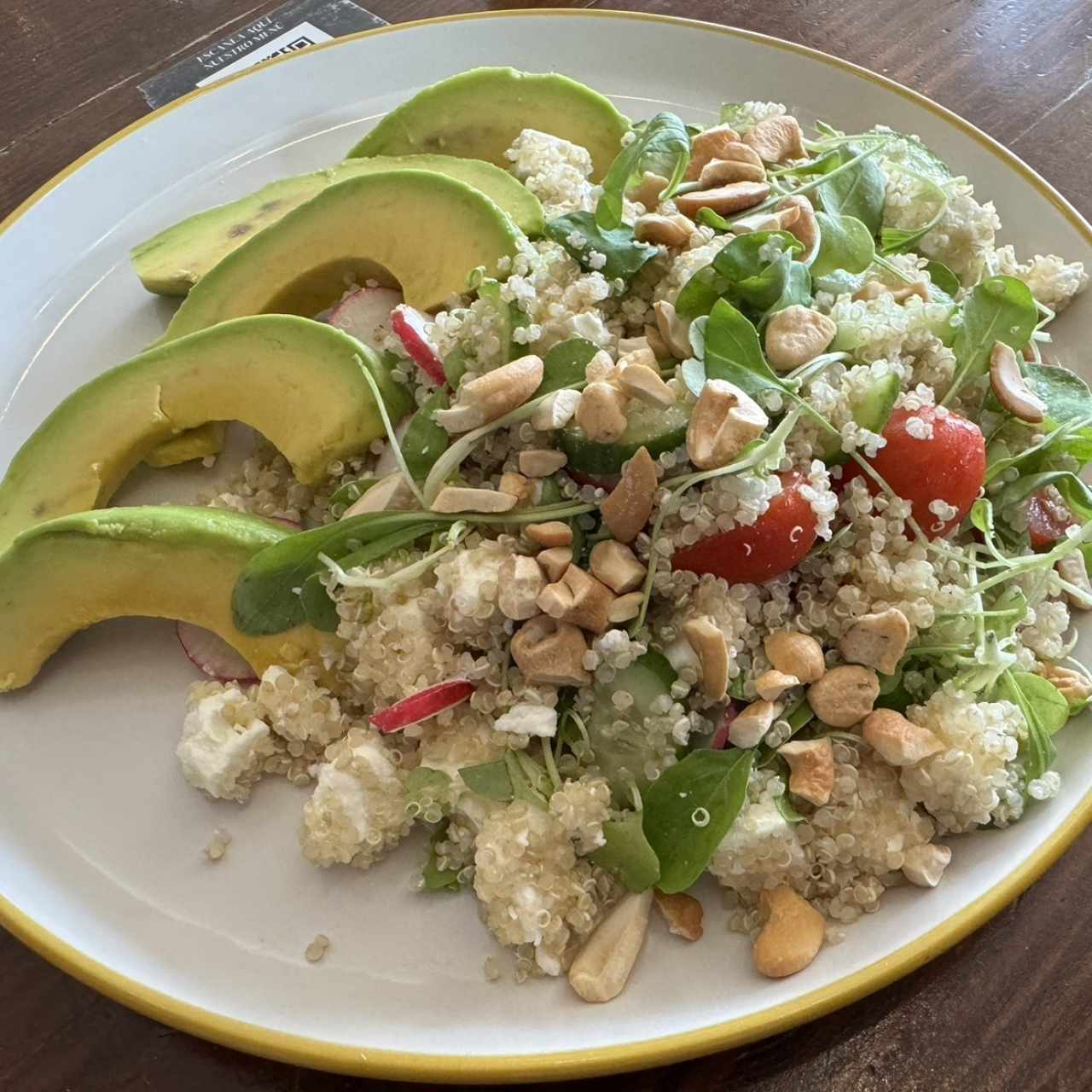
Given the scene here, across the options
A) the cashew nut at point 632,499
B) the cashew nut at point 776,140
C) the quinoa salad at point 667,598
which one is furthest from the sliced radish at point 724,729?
the cashew nut at point 776,140

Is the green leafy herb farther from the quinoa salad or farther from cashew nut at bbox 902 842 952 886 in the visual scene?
cashew nut at bbox 902 842 952 886

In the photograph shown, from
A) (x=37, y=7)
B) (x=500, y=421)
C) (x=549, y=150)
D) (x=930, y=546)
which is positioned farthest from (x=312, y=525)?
(x=37, y=7)

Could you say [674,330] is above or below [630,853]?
above

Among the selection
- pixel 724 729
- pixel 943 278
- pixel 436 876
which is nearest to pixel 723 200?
pixel 943 278

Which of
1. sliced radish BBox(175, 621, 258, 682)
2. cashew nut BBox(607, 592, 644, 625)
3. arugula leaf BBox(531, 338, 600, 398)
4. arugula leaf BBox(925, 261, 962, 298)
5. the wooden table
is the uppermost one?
arugula leaf BBox(531, 338, 600, 398)

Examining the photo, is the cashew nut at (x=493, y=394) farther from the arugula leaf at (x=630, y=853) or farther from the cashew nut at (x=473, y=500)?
the arugula leaf at (x=630, y=853)

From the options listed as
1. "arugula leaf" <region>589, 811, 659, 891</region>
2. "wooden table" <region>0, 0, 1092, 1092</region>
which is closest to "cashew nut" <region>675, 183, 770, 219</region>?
"arugula leaf" <region>589, 811, 659, 891</region>

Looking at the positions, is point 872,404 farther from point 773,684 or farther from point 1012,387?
point 773,684

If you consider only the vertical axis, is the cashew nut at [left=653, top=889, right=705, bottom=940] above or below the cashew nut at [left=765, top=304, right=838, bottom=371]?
below
